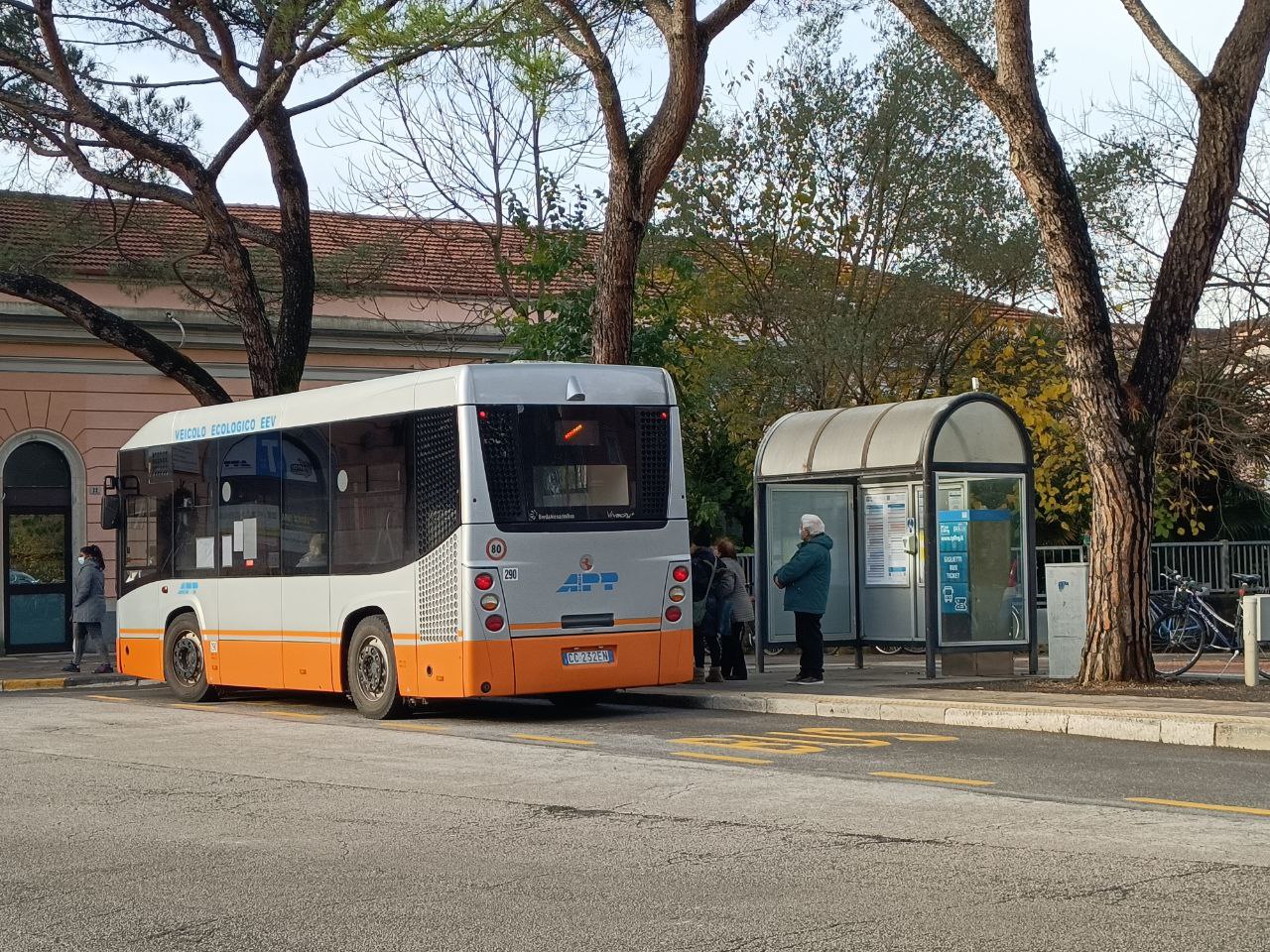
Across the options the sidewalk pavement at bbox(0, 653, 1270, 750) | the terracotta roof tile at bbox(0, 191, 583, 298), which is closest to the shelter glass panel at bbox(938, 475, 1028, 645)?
the sidewalk pavement at bbox(0, 653, 1270, 750)

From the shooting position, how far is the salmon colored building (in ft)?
91.2

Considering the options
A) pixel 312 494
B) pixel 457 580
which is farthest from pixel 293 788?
pixel 312 494

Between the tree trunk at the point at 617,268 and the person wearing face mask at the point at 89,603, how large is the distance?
8.54 metres

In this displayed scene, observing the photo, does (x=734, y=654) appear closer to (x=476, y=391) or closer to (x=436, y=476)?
(x=436, y=476)

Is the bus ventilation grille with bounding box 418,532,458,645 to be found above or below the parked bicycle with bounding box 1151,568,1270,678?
above

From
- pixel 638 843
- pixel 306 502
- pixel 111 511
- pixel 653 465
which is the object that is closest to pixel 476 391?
pixel 653 465

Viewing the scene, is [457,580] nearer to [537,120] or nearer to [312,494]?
[312,494]

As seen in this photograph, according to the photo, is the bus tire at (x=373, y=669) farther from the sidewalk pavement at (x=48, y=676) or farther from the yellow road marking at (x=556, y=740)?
the sidewalk pavement at (x=48, y=676)

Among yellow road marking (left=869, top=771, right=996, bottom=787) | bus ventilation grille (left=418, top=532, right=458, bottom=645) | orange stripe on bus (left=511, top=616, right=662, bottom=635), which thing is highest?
bus ventilation grille (left=418, top=532, right=458, bottom=645)

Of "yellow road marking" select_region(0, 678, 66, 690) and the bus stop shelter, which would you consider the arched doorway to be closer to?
"yellow road marking" select_region(0, 678, 66, 690)

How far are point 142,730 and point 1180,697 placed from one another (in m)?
8.80

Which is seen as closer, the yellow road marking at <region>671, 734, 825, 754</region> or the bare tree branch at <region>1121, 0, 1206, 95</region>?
the yellow road marking at <region>671, 734, 825, 754</region>

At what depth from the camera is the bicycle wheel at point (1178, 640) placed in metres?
19.1

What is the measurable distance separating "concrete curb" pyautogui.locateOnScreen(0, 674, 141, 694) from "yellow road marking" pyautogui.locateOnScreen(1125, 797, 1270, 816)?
52.3ft
